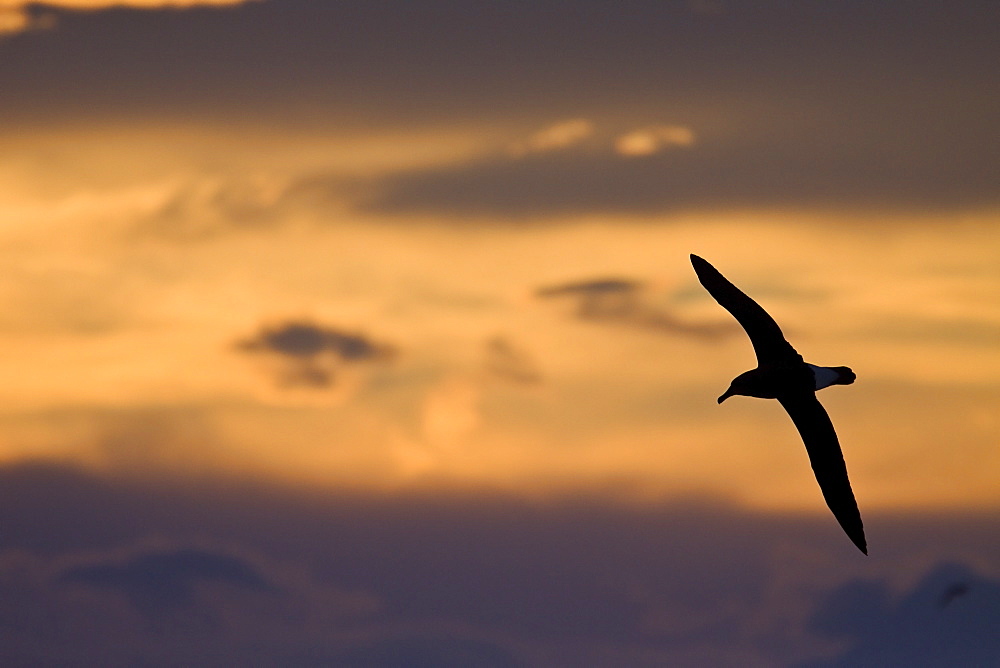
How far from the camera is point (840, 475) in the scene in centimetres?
3816

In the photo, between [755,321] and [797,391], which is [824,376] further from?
[755,321]

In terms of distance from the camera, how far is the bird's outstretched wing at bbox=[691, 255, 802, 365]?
1499 inches

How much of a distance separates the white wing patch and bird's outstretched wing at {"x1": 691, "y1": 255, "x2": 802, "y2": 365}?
1168mm

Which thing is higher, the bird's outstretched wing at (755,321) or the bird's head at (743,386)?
the bird's outstretched wing at (755,321)

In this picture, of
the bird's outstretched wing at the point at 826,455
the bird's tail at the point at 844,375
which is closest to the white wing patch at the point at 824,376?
the bird's tail at the point at 844,375

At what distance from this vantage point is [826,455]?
126 ft

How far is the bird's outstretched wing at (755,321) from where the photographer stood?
38.1 metres

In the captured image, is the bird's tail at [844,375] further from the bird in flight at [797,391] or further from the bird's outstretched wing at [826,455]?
the bird's outstretched wing at [826,455]

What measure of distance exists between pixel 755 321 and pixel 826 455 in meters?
3.91

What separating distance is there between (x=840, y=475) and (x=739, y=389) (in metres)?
3.38

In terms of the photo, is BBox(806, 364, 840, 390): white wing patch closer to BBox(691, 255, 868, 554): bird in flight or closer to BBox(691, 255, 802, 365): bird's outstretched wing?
BBox(691, 255, 868, 554): bird in flight

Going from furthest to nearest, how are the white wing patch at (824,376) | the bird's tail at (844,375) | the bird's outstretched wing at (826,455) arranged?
the bird's tail at (844,375), the white wing patch at (824,376), the bird's outstretched wing at (826,455)

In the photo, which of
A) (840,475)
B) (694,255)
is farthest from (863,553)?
(694,255)

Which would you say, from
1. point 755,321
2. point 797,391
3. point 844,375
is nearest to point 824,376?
point 844,375
